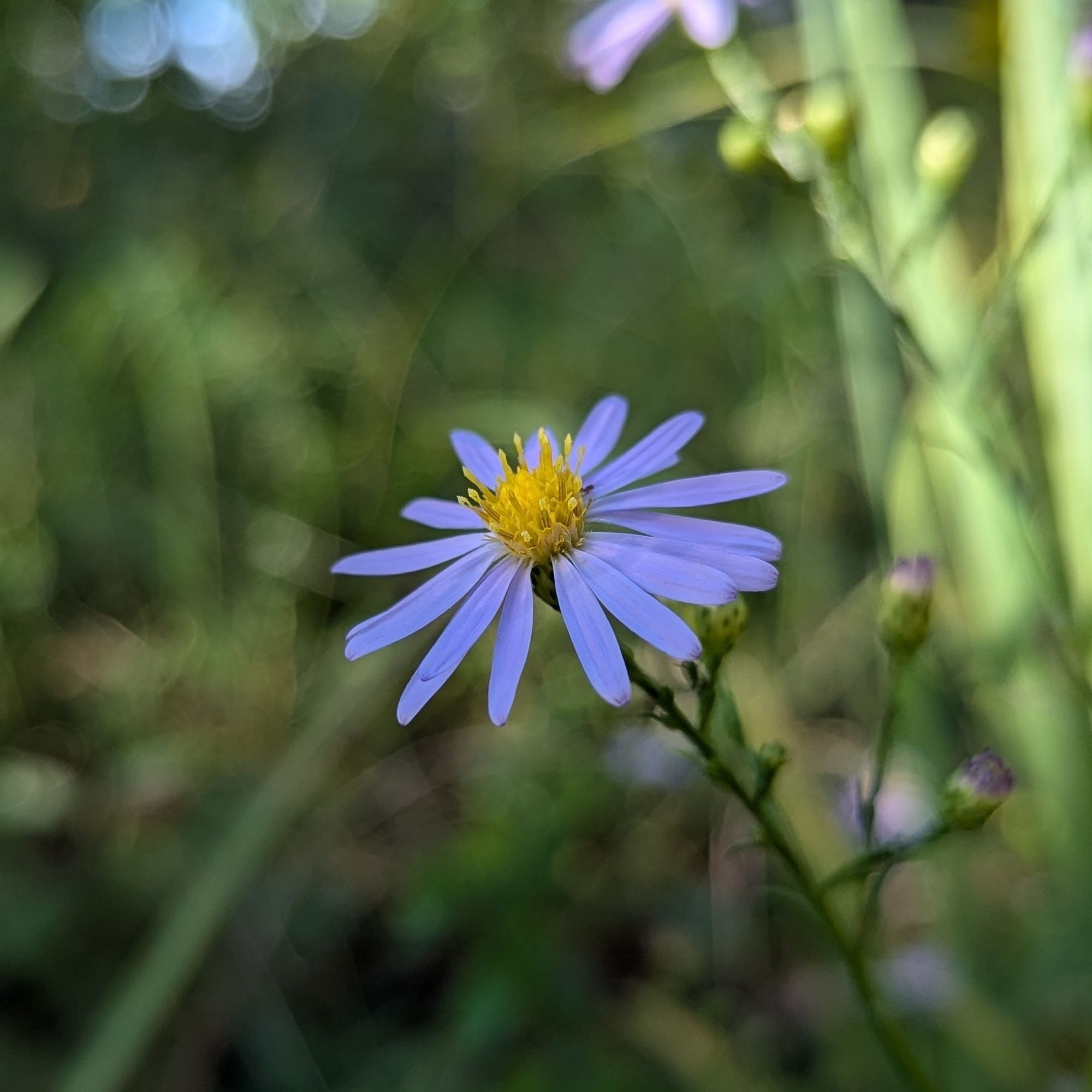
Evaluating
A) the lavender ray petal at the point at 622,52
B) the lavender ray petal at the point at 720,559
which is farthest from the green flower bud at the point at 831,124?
the lavender ray petal at the point at 720,559

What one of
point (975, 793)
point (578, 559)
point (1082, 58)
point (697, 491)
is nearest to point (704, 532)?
point (697, 491)

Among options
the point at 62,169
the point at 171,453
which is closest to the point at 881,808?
the point at 171,453

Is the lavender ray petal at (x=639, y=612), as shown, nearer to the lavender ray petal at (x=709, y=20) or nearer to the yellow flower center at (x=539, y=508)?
the yellow flower center at (x=539, y=508)

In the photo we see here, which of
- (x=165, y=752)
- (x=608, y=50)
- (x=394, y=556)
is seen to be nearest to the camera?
(x=394, y=556)

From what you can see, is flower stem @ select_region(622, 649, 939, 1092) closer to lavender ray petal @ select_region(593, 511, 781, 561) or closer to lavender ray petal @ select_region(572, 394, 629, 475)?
lavender ray petal @ select_region(593, 511, 781, 561)

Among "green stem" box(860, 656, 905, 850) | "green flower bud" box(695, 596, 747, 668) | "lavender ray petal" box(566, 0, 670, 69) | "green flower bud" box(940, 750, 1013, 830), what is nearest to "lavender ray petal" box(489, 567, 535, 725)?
"green flower bud" box(695, 596, 747, 668)

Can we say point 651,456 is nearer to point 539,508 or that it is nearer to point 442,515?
point 539,508

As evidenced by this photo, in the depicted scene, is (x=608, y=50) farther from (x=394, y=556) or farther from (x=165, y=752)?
(x=165, y=752)
